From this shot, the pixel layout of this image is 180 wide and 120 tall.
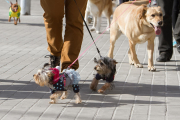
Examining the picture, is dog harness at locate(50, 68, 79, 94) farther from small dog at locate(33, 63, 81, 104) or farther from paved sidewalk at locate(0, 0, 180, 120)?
paved sidewalk at locate(0, 0, 180, 120)

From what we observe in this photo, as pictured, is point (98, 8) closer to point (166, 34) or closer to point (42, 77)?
point (166, 34)

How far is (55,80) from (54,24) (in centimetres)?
107

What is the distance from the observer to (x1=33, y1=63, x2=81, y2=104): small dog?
383 cm

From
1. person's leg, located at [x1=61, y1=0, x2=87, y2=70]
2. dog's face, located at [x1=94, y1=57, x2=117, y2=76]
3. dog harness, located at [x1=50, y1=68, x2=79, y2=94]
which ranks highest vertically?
person's leg, located at [x1=61, y1=0, x2=87, y2=70]

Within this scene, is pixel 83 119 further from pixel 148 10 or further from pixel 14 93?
pixel 148 10

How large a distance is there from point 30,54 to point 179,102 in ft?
12.5

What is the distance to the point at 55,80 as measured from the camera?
13.0 ft

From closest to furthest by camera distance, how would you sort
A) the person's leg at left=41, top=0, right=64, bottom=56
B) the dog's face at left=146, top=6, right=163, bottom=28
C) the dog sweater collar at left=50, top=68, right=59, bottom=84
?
1. the dog sweater collar at left=50, top=68, right=59, bottom=84
2. the person's leg at left=41, top=0, right=64, bottom=56
3. the dog's face at left=146, top=6, right=163, bottom=28

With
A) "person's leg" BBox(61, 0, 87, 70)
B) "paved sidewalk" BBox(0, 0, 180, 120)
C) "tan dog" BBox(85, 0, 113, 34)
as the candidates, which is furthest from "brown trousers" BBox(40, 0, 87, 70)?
"tan dog" BBox(85, 0, 113, 34)

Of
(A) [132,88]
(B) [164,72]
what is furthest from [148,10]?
(A) [132,88]

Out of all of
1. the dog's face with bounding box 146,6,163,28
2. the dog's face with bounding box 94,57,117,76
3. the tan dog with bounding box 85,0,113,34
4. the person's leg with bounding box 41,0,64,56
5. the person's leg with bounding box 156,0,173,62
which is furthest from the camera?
the tan dog with bounding box 85,0,113,34

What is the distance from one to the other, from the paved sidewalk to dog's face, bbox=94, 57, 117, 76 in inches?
12.1

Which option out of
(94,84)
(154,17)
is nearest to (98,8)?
(154,17)

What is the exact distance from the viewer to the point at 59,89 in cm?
402
